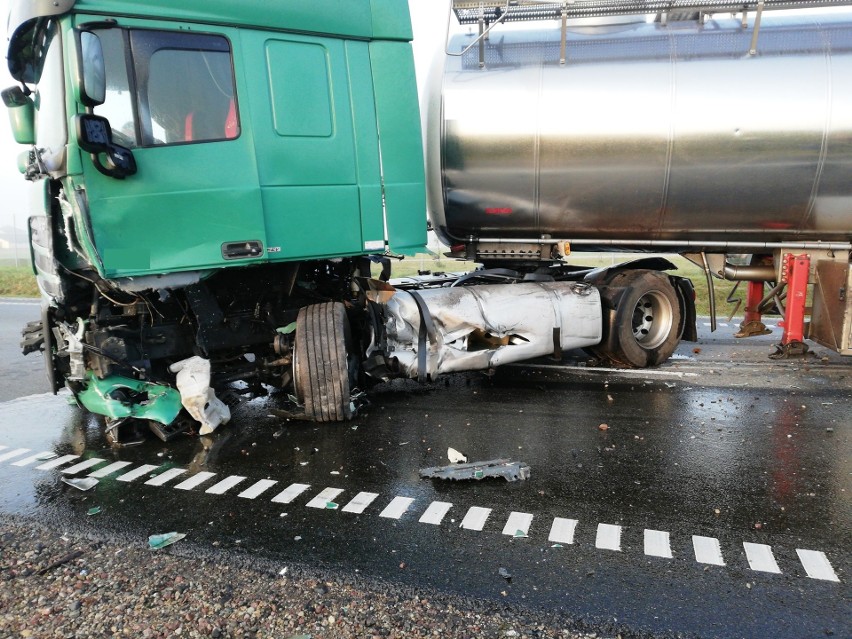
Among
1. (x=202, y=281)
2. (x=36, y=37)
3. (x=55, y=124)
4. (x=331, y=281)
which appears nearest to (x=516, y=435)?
(x=331, y=281)

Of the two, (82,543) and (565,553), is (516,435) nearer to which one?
(565,553)

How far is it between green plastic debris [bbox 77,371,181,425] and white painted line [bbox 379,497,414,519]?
2.10 metres

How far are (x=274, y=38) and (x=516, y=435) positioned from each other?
11.4 ft

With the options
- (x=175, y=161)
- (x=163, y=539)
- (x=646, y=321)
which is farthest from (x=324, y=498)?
(x=646, y=321)

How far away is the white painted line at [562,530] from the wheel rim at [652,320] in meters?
3.90

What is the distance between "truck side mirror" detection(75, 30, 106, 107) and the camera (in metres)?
3.42

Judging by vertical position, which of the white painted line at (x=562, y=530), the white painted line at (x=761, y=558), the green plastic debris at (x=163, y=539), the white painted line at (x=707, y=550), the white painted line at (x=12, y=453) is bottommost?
the white painted line at (x=761, y=558)

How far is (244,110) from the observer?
4.03 m

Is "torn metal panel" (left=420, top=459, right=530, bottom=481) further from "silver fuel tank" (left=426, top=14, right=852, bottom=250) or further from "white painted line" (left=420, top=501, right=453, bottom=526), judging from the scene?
"silver fuel tank" (left=426, top=14, right=852, bottom=250)

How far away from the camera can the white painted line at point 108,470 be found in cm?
378

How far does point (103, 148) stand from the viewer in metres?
3.56

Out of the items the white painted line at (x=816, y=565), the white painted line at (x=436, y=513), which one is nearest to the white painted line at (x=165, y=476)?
the white painted line at (x=436, y=513)

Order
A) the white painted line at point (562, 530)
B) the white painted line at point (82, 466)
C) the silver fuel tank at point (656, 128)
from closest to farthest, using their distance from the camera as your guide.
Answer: the white painted line at point (562, 530) → the white painted line at point (82, 466) → the silver fuel tank at point (656, 128)

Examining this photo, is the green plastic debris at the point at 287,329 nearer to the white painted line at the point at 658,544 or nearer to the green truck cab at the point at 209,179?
the green truck cab at the point at 209,179
